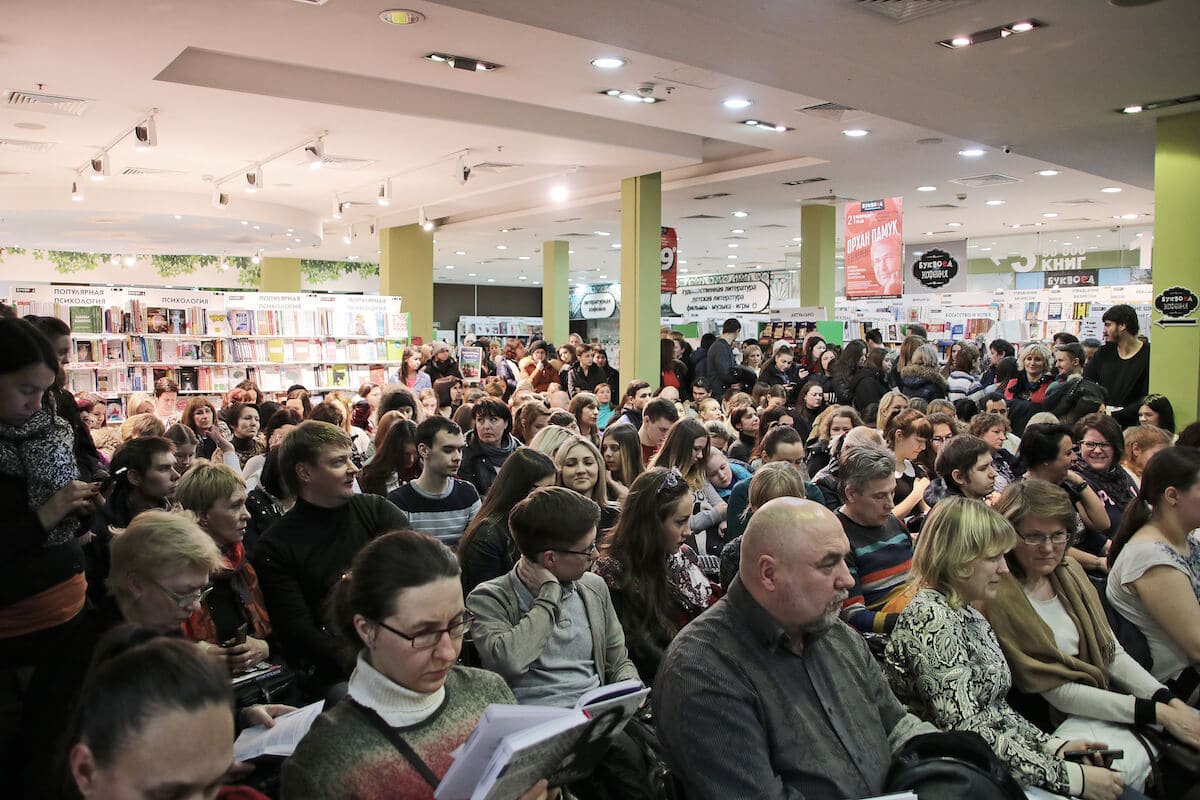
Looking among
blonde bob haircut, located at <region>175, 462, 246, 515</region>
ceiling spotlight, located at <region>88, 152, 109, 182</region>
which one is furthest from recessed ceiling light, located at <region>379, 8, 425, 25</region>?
ceiling spotlight, located at <region>88, 152, 109, 182</region>

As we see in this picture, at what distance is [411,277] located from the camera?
17156mm

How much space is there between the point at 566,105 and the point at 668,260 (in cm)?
529

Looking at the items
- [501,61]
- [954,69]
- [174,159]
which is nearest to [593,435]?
[501,61]

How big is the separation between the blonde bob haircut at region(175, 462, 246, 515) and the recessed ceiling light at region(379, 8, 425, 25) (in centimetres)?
351

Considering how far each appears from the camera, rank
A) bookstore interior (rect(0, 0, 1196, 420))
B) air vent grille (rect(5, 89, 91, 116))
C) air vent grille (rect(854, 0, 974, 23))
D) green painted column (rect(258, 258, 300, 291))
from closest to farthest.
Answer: air vent grille (rect(854, 0, 974, 23))
bookstore interior (rect(0, 0, 1196, 420))
air vent grille (rect(5, 89, 91, 116))
green painted column (rect(258, 258, 300, 291))

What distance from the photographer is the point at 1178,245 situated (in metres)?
7.75

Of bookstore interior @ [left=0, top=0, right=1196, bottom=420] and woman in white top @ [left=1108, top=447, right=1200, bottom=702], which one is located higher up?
bookstore interior @ [left=0, top=0, right=1196, bottom=420]

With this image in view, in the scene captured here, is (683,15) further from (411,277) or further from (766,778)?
(411,277)

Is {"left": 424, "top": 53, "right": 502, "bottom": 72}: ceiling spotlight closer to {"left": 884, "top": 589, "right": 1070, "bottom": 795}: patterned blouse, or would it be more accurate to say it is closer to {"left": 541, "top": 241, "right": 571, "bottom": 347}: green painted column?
{"left": 884, "top": 589, "right": 1070, "bottom": 795}: patterned blouse

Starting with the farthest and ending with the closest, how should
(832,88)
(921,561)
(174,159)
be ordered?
(174,159) < (832,88) < (921,561)

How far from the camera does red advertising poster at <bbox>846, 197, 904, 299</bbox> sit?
14.0 meters

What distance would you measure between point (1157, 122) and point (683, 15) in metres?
4.81

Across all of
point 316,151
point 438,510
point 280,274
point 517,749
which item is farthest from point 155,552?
point 280,274

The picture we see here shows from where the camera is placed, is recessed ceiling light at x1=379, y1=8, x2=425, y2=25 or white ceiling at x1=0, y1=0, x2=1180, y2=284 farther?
recessed ceiling light at x1=379, y1=8, x2=425, y2=25
